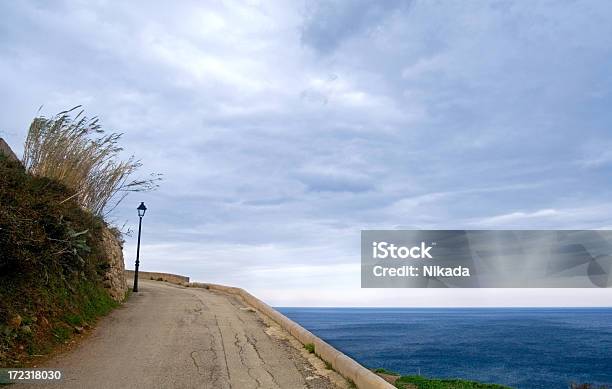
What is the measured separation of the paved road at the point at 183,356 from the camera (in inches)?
331

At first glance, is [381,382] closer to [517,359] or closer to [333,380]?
[333,380]

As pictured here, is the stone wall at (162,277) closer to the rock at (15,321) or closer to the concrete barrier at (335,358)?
the concrete barrier at (335,358)

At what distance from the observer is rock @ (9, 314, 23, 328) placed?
9.30 m

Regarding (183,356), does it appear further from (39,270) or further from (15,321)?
(39,270)

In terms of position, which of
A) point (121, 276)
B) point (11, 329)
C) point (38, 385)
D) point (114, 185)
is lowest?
point (38, 385)

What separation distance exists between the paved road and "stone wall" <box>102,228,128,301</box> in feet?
4.87

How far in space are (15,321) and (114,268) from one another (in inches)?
368

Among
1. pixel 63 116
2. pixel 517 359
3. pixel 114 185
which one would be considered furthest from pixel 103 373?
pixel 517 359

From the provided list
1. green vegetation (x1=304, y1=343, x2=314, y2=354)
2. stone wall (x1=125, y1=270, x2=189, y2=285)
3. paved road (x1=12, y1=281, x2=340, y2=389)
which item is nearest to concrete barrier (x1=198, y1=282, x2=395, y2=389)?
green vegetation (x1=304, y1=343, x2=314, y2=354)

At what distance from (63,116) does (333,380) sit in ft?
43.4

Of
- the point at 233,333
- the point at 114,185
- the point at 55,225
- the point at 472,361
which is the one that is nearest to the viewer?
the point at 55,225

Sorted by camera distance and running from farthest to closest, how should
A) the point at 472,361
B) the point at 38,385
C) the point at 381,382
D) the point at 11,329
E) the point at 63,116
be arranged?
the point at 472,361 → the point at 63,116 → the point at 11,329 → the point at 38,385 → the point at 381,382

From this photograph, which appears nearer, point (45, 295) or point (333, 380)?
point (333, 380)

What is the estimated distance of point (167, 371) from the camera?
9000 mm
